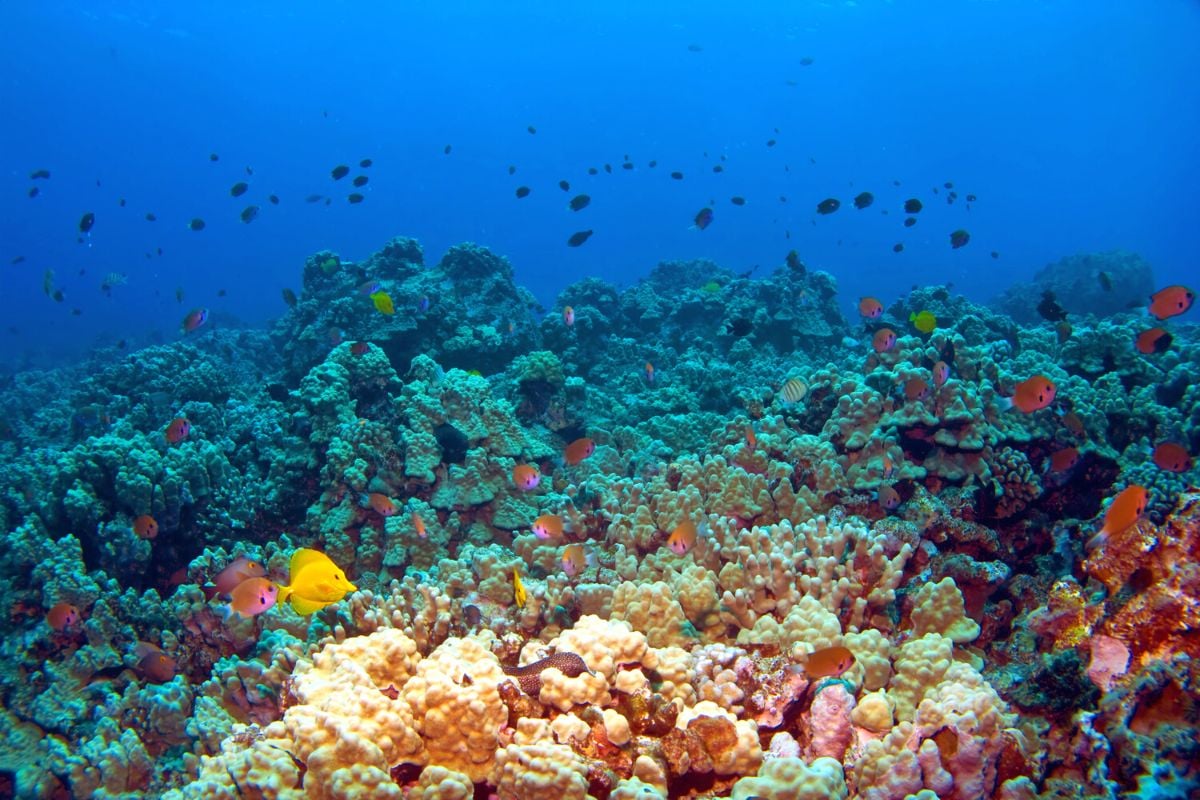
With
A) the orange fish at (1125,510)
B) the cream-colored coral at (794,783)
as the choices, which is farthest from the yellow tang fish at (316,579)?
the orange fish at (1125,510)

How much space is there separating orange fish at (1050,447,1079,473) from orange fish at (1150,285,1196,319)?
2.10 meters

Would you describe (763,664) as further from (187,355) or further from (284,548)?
(187,355)

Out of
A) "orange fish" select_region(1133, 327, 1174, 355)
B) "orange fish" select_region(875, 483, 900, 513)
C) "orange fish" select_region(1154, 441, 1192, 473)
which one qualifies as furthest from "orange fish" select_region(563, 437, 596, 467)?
"orange fish" select_region(1133, 327, 1174, 355)

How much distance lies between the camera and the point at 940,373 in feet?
19.6

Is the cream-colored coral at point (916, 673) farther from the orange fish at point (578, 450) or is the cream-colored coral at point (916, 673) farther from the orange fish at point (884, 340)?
the orange fish at point (884, 340)

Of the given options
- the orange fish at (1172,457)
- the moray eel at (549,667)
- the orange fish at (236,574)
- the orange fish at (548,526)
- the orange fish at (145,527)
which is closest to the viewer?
the moray eel at (549,667)

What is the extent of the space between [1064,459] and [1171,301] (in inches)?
98.1

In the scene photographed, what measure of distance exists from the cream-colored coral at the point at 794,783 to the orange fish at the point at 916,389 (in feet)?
14.8

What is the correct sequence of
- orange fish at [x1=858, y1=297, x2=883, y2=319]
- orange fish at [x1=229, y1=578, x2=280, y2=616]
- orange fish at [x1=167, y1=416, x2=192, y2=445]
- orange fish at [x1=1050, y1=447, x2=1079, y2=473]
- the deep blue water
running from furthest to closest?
the deep blue water → orange fish at [x1=858, y1=297, x2=883, y2=319] → orange fish at [x1=167, y1=416, x2=192, y2=445] → orange fish at [x1=1050, y1=447, x2=1079, y2=473] → orange fish at [x1=229, y1=578, x2=280, y2=616]

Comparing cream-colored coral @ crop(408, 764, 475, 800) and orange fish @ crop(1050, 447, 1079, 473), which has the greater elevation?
orange fish @ crop(1050, 447, 1079, 473)

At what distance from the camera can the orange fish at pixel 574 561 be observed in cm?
465

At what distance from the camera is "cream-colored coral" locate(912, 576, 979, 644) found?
396cm

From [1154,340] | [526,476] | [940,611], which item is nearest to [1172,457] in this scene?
[1154,340]

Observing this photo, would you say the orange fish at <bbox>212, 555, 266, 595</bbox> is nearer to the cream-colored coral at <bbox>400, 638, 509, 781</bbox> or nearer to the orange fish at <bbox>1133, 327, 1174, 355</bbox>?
the cream-colored coral at <bbox>400, 638, 509, 781</bbox>
